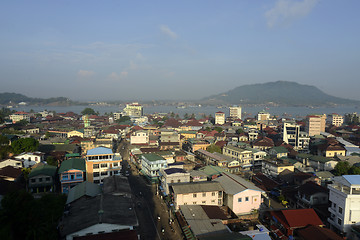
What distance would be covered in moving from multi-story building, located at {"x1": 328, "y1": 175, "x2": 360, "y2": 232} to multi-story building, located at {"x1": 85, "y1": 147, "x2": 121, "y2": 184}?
1471 cm

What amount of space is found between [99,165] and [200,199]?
8.51 m

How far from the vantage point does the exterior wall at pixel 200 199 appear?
14.2m

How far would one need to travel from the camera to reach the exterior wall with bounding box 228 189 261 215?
14359 mm

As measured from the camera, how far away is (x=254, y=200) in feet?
48.4

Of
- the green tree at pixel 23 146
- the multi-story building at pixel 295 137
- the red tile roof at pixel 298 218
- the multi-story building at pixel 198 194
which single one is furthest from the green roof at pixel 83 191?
the multi-story building at pixel 295 137

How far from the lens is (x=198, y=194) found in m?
14.6

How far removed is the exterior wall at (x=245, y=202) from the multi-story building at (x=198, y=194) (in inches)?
40.7

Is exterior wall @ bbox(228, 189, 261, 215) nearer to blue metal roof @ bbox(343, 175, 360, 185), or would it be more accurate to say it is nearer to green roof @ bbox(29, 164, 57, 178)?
blue metal roof @ bbox(343, 175, 360, 185)

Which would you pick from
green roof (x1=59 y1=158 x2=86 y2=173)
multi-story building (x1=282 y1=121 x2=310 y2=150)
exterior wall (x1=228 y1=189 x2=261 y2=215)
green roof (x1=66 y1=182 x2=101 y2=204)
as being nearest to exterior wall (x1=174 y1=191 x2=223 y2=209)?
exterior wall (x1=228 y1=189 x2=261 y2=215)

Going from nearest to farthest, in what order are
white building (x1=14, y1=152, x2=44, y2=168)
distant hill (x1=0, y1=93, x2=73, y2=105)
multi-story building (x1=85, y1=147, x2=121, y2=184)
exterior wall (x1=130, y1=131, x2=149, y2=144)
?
multi-story building (x1=85, y1=147, x2=121, y2=184), white building (x1=14, y1=152, x2=44, y2=168), exterior wall (x1=130, y1=131, x2=149, y2=144), distant hill (x1=0, y1=93, x2=73, y2=105)

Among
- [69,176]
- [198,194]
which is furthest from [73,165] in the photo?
[198,194]

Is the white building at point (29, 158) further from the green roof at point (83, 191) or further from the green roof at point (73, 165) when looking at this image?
the green roof at point (83, 191)

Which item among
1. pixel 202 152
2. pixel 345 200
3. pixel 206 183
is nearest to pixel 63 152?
pixel 202 152

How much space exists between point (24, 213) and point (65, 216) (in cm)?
325
